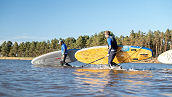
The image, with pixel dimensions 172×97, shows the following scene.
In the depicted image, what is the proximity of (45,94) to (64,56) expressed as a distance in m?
10.5

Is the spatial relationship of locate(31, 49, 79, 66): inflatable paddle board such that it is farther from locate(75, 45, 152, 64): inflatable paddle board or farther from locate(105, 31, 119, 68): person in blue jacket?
locate(105, 31, 119, 68): person in blue jacket

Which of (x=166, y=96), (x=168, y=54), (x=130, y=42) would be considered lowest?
(x=166, y=96)

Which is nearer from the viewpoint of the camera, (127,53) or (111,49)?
(111,49)

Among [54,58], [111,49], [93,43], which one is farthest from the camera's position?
[93,43]

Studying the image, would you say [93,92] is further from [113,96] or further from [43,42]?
[43,42]

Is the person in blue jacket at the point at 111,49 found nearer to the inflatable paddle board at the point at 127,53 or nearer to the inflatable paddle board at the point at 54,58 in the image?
the inflatable paddle board at the point at 127,53

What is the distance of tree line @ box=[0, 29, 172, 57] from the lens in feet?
274

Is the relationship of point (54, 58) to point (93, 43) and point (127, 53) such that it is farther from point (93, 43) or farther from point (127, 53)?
point (93, 43)

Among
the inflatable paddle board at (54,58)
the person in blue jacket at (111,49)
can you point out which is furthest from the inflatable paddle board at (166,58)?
the inflatable paddle board at (54,58)

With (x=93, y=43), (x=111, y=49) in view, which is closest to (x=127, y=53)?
(x=111, y=49)

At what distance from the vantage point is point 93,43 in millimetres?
97500

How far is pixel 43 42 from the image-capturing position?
124375 millimetres

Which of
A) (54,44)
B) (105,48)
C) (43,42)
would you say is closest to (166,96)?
(105,48)

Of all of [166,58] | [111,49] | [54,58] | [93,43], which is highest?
[93,43]
